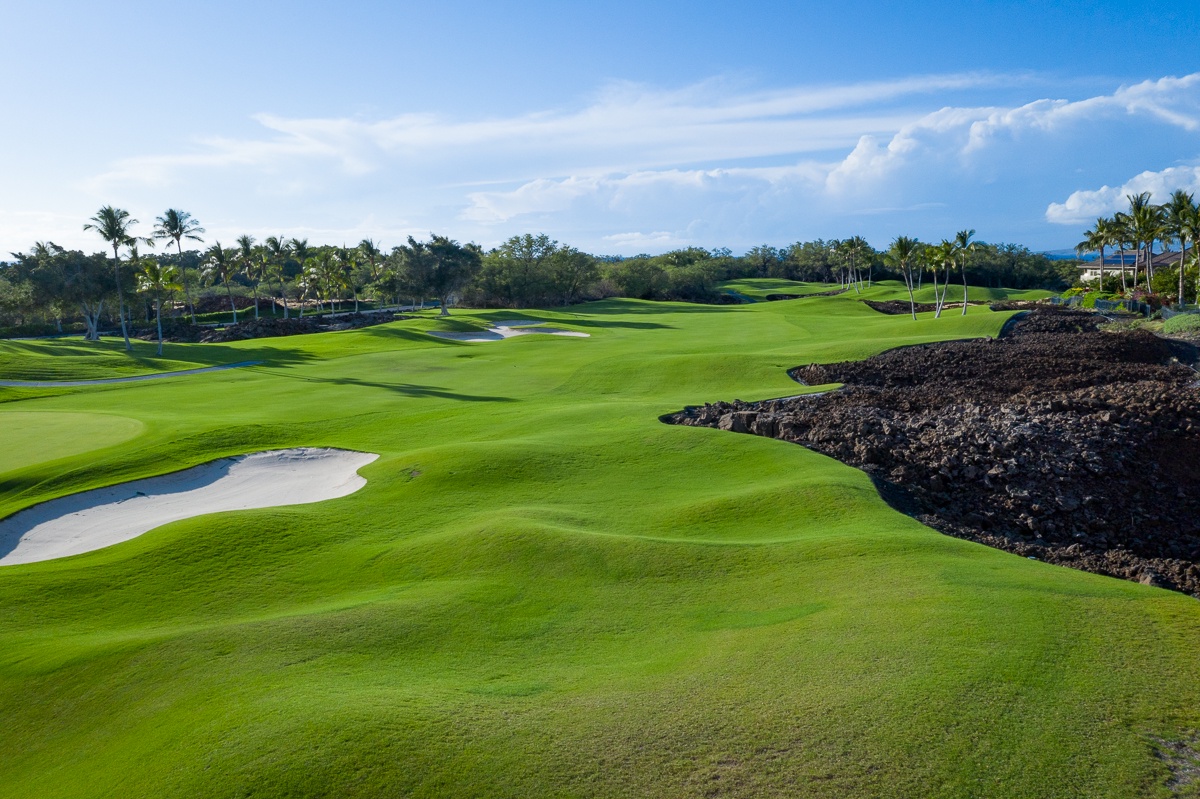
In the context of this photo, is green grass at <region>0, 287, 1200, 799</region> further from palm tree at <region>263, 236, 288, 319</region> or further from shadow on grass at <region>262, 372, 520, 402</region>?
palm tree at <region>263, 236, 288, 319</region>

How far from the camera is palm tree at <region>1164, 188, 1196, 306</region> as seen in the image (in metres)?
66.5

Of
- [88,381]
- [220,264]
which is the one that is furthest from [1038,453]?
[220,264]

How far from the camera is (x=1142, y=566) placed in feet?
43.4

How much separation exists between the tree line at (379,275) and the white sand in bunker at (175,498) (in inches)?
1766

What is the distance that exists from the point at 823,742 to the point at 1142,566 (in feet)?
30.0

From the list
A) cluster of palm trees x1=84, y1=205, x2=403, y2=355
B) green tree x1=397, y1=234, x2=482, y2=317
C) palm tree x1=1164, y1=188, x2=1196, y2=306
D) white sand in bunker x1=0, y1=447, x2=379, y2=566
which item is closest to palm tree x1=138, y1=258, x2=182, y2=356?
cluster of palm trees x1=84, y1=205, x2=403, y2=355

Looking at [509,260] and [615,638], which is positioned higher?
[509,260]

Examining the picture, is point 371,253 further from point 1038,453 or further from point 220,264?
point 1038,453

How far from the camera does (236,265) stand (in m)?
95.9

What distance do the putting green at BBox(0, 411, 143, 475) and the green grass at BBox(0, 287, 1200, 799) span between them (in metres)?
1.54

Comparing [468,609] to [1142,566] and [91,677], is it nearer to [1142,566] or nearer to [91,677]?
[91,677]

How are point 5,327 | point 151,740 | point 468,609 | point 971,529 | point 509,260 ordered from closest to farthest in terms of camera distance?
point 151,740 < point 468,609 < point 971,529 < point 5,327 < point 509,260

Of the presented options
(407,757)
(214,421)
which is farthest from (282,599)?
(214,421)

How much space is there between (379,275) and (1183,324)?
88058 mm
